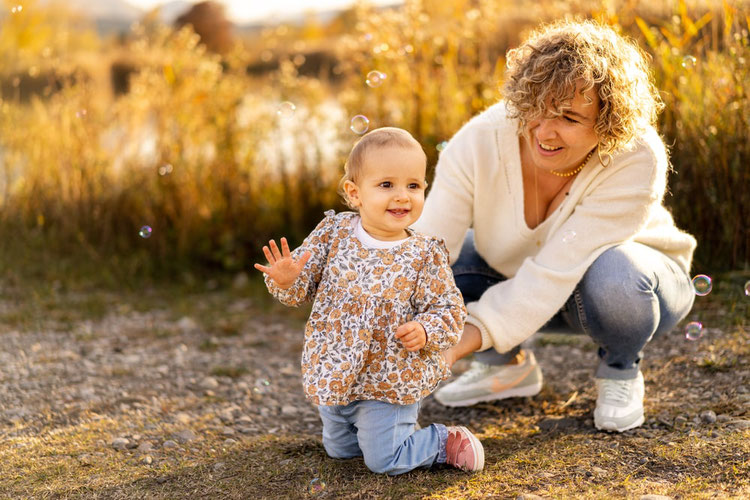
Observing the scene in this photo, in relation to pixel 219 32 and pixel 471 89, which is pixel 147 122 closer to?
pixel 471 89

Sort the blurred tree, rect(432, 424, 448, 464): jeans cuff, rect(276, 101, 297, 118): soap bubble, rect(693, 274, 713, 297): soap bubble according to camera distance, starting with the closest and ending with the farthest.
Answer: rect(432, 424, 448, 464): jeans cuff
rect(693, 274, 713, 297): soap bubble
rect(276, 101, 297, 118): soap bubble
the blurred tree

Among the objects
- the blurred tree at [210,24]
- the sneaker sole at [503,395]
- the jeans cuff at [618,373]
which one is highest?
the blurred tree at [210,24]

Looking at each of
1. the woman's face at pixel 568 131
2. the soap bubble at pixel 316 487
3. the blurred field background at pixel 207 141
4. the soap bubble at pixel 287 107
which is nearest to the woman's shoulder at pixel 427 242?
the woman's face at pixel 568 131

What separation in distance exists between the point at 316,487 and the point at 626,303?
43.5 inches

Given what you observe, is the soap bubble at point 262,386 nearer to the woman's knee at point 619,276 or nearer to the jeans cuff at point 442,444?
the jeans cuff at point 442,444

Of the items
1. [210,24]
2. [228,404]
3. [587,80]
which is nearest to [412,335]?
[587,80]

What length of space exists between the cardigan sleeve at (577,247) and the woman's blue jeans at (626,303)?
0.19ft

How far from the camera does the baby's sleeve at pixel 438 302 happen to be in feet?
6.86

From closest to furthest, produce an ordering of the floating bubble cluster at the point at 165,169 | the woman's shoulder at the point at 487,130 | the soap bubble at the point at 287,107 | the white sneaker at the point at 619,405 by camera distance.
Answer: the white sneaker at the point at 619,405 < the woman's shoulder at the point at 487,130 < the soap bubble at the point at 287,107 < the floating bubble cluster at the point at 165,169

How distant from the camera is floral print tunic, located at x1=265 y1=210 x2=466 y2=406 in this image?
212 cm

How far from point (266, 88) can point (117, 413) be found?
2710 millimetres

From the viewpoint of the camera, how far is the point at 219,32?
60.2 ft

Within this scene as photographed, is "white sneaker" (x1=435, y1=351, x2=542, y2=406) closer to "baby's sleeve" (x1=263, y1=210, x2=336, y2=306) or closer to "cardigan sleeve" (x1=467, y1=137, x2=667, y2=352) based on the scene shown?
"cardigan sleeve" (x1=467, y1=137, x2=667, y2=352)

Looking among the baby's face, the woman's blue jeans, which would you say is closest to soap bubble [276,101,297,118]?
the baby's face
